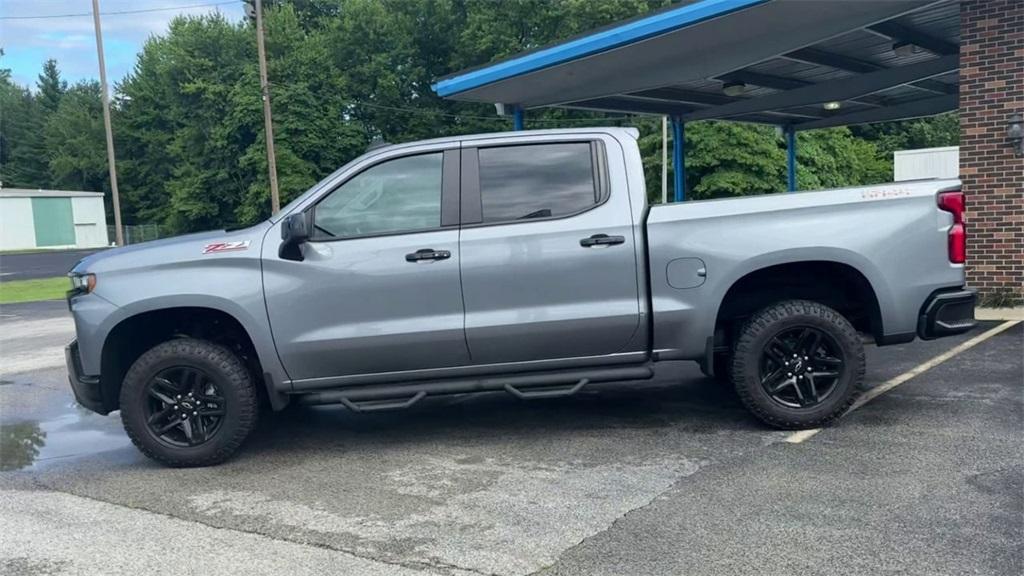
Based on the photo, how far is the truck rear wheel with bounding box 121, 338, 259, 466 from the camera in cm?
523

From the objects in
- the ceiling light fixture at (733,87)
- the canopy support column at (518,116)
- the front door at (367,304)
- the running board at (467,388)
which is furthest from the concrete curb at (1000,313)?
the canopy support column at (518,116)

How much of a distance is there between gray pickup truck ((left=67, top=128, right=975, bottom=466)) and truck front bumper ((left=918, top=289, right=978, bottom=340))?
15mm

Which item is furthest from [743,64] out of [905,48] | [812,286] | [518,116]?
[812,286]

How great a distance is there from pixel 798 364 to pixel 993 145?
6122mm

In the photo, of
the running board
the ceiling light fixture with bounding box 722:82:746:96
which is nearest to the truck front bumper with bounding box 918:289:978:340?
the running board

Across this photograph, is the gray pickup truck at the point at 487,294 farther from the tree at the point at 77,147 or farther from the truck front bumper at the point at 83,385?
the tree at the point at 77,147

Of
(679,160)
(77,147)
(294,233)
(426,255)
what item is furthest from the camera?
(77,147)

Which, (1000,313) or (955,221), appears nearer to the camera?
(955,221)

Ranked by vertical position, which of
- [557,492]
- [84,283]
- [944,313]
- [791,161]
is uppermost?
[791,161]

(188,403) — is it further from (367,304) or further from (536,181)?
(536,181)

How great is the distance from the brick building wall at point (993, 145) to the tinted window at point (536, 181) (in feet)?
21.8

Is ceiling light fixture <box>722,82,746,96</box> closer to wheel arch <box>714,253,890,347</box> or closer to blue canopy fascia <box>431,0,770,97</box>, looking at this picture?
blue canopy fascia <box>431,0,770,97</box>

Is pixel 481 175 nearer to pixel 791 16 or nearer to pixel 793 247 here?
pixel 793 247

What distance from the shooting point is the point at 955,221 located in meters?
5.32
